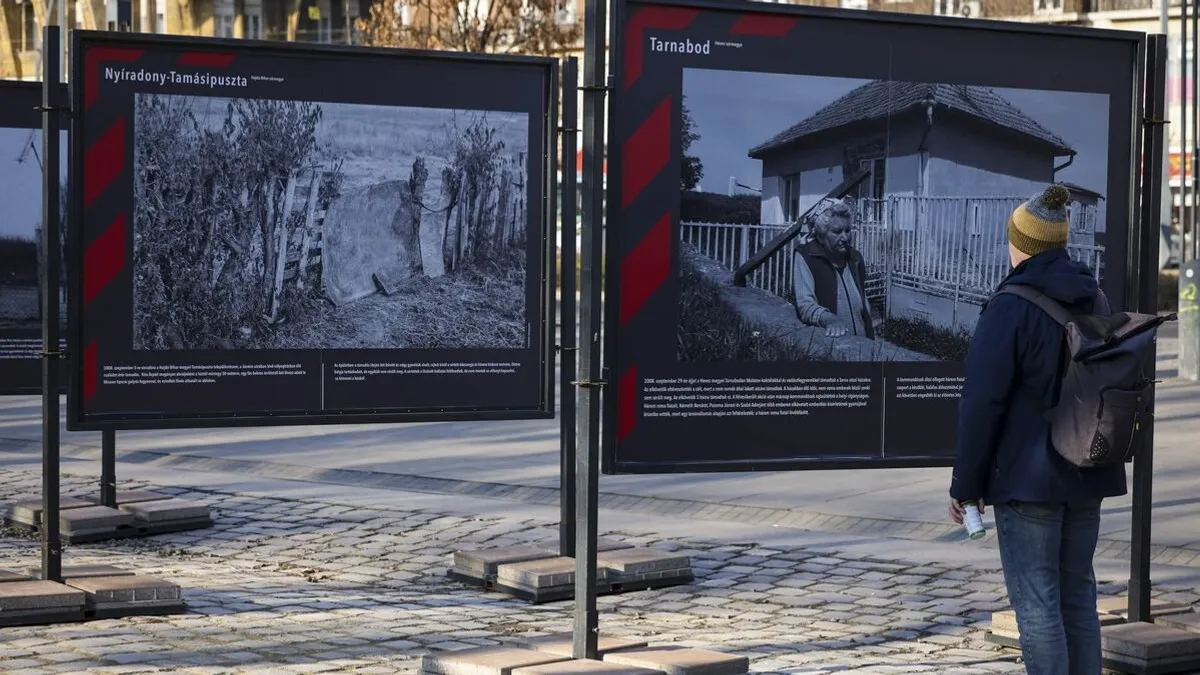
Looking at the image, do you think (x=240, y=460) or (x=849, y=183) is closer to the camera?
(x=849, y=183)

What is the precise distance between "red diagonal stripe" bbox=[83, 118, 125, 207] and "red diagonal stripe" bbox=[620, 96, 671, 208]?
3005mm

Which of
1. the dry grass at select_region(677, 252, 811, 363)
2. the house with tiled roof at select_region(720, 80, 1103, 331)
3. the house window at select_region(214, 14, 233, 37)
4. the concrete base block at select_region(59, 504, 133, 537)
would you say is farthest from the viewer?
the house window at select_region(214, 14, 233, 37)

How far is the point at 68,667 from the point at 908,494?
683 cm

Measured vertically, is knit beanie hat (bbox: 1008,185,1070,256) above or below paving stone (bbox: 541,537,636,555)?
above

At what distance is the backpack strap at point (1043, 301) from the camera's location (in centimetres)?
580

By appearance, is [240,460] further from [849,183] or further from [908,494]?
[849,183]

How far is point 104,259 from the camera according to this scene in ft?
29.3

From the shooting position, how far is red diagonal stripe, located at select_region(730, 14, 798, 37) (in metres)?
7.36

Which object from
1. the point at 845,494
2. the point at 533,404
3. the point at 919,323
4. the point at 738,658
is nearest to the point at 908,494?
the point at 845,494

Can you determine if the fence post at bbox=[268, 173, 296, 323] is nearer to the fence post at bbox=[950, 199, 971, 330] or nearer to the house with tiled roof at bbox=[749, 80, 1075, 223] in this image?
the house with tiled roof at bbox=[749, 80, 1075, 223]

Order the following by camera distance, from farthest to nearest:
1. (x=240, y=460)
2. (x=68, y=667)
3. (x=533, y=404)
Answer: (x=240, y=460) → (x=533, y=404) → (x=68, y=667)

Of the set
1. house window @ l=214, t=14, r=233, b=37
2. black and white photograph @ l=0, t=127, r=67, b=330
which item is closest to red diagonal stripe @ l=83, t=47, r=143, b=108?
black and white photograph @ l=0, t=127, r=67, b=330

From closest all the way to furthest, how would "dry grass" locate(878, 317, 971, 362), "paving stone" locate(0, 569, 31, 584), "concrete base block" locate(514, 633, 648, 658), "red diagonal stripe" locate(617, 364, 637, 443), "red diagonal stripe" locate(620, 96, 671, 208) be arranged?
1. "concrete base block" locate(514, 633, 648, 658)
2. "red diagonal stripe" locate(620, 96, 671, 208)
3. "red diagonal stripe" locate(617, 364, 637, 443)
4. "dry grass" locate(878, 317, 971, 362)
5. "paving stone" locate(0, 569, 31, 584)

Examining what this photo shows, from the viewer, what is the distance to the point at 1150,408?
21.4 ft
